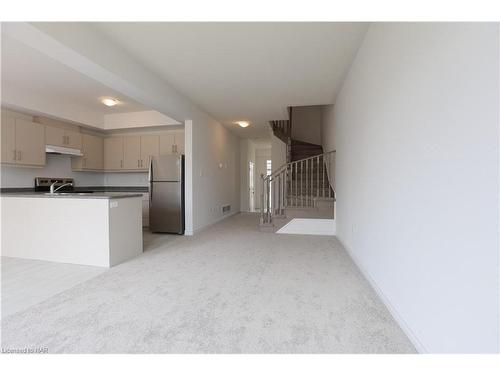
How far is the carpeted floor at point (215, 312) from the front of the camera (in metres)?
1.49

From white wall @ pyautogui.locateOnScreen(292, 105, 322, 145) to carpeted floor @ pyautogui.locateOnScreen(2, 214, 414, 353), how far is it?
5459mm

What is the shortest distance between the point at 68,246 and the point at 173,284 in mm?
1732

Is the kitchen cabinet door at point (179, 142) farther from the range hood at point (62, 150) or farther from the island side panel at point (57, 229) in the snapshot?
the island side panel at point (57, 229)

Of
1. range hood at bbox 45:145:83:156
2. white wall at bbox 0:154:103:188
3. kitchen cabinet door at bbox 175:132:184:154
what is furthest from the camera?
kitchen cabinet door at bbox 175:132:184:154

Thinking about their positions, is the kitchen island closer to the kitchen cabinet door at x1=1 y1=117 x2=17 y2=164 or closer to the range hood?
the kitchen cabinet door at x1=1 y1=117 x2=17 y2=164

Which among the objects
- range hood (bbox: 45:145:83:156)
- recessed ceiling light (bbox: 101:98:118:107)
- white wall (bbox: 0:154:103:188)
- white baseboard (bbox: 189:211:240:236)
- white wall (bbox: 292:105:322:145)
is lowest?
white baseboard (bbox: 189:211:240:236)

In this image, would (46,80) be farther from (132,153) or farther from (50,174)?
(132,153)

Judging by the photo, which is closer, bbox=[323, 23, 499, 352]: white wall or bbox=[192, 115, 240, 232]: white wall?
bbox=[323, 23, 499, 352]: white wall

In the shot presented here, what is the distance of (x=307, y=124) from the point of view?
7.94 m

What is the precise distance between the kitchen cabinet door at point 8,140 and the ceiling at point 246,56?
1408 mm

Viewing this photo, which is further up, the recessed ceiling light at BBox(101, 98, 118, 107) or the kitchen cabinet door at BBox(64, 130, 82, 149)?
the recessed ceiling light at BBox(101, 98, 118, 107)

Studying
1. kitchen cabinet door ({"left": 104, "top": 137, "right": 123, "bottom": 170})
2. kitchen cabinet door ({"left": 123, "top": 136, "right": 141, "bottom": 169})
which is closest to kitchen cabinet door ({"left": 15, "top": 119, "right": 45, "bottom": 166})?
kitchen cabinet door ({"left": 104, "top": 137, "right": 123, "bottom": 170})

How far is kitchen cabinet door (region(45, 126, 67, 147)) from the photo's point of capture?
443 centimetres
